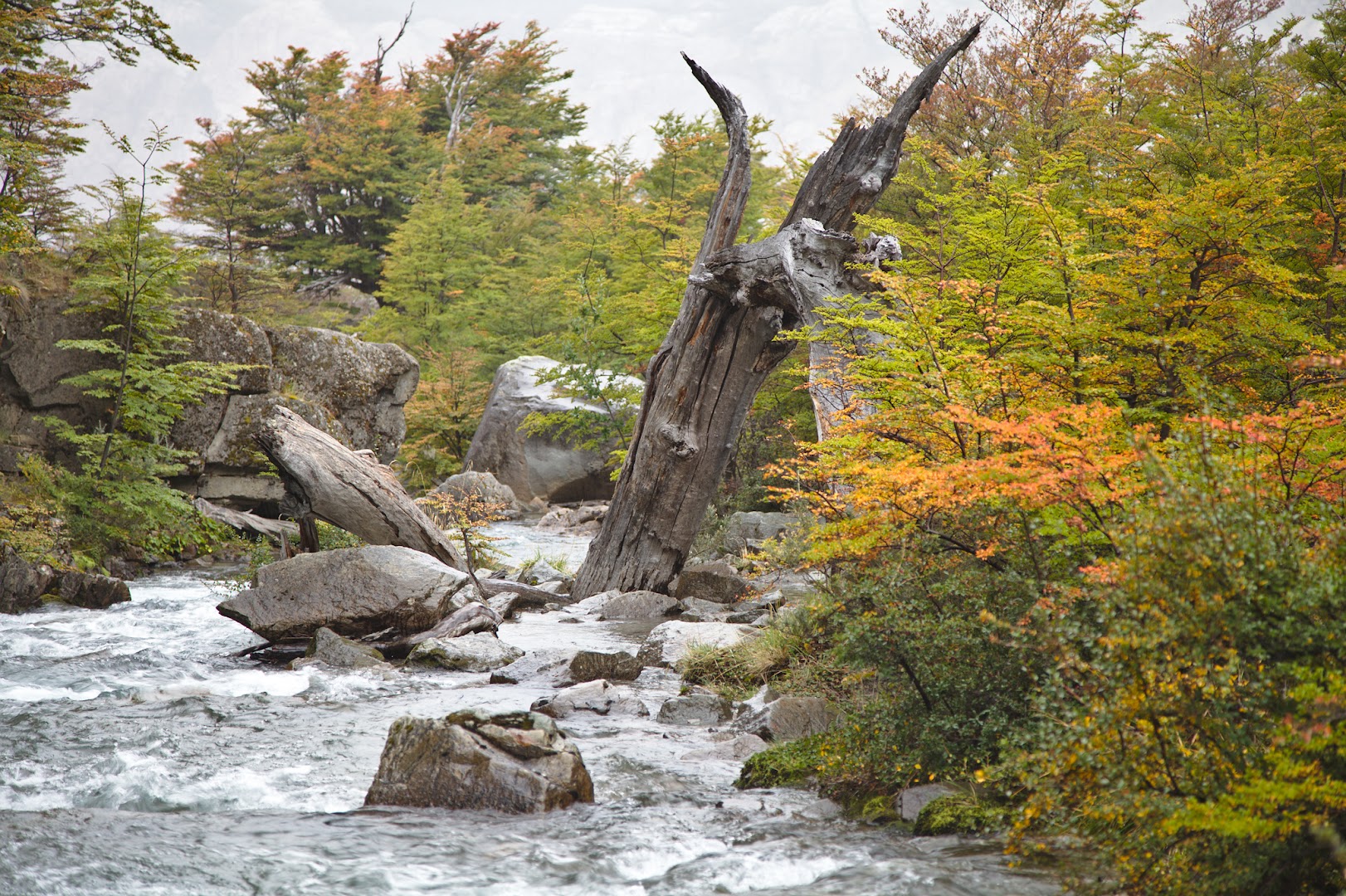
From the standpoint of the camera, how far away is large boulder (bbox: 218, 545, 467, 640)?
7992mm

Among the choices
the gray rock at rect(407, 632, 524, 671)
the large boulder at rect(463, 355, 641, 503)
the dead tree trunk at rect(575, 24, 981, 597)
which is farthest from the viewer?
the large boulder at rect(463, 355, 641, 503)

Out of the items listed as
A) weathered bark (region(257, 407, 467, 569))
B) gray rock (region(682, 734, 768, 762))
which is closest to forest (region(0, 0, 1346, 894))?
gray rock (region(682, 734, 768, 762))

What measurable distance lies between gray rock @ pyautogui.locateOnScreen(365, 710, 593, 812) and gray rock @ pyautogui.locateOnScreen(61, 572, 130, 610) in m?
7.05

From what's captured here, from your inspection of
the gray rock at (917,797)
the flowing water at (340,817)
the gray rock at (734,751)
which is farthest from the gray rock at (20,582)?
the gray rock at (917,797)

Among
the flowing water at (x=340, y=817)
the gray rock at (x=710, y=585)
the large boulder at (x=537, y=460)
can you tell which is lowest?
the flowing water at (x=340, y=817)

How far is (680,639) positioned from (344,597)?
3.07m

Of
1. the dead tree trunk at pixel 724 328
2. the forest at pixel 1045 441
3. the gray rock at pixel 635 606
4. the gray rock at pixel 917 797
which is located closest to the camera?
the forest at pixel 1045 441

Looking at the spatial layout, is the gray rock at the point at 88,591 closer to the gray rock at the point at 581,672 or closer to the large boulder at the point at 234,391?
the large boulder at the point at 234,391

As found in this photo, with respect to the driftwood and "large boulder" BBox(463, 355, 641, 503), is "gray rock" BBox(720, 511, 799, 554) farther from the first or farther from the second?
the driftwood

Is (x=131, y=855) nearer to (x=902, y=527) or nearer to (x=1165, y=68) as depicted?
(x=902, y=527)

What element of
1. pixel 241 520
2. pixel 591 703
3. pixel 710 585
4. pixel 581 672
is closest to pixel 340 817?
pixel 591 703

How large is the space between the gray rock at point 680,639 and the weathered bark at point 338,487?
2996 millimetres

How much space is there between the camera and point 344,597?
811cm

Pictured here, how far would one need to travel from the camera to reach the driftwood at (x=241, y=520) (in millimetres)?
13836
